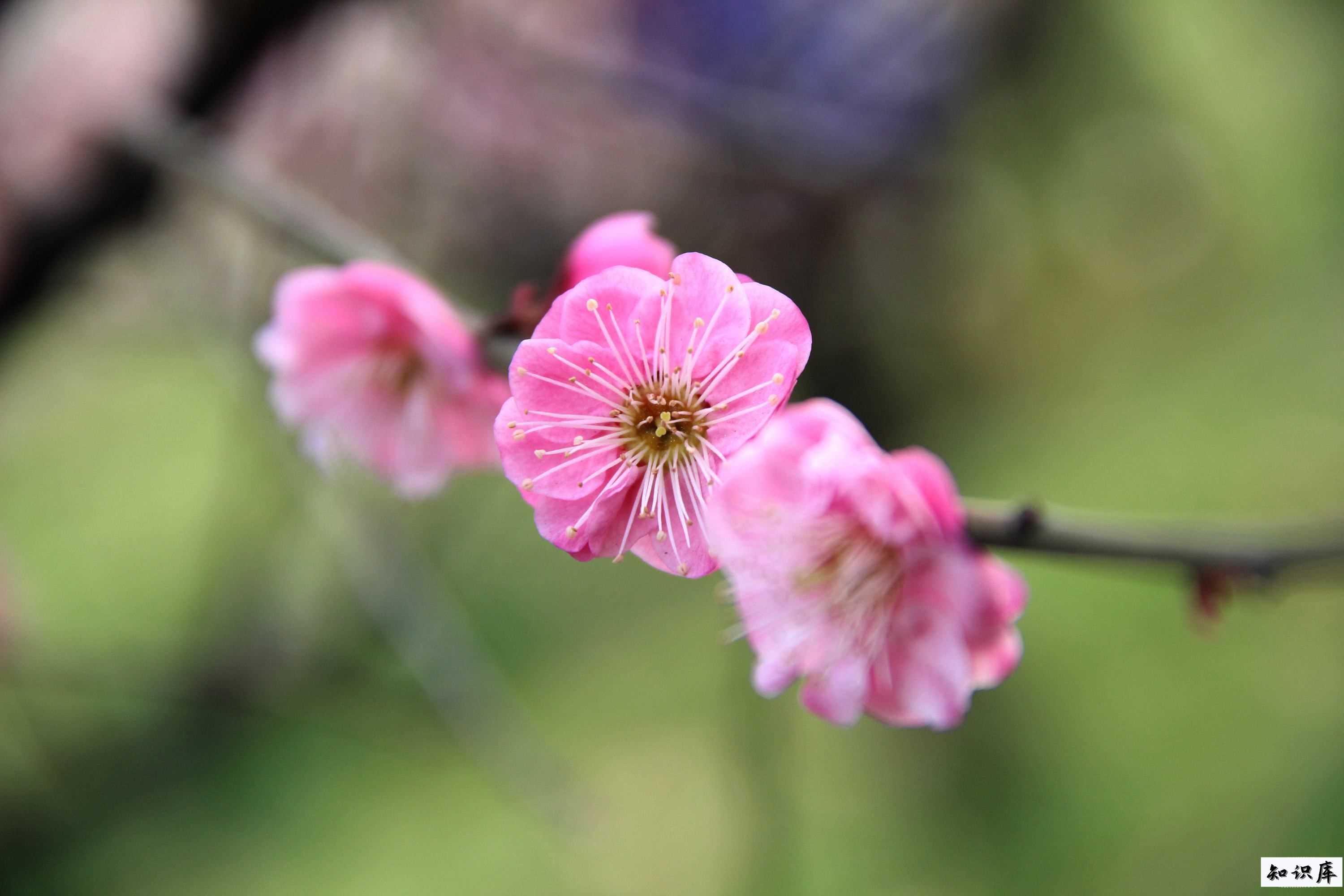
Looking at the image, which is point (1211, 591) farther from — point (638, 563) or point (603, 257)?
point (638, 563)

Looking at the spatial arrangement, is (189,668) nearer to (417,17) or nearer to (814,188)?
(417,17)

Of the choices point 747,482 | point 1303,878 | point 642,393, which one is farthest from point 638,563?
point 747,482

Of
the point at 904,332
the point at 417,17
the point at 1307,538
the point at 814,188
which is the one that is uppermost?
the point at 814,188

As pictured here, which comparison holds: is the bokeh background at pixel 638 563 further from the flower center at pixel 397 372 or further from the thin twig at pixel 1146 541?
the flower center at pixel 397 372

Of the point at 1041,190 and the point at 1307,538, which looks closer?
the point at 1307,538

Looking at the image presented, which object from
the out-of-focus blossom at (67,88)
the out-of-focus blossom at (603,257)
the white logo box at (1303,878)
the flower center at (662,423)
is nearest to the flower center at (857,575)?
the flower center at (662,423)

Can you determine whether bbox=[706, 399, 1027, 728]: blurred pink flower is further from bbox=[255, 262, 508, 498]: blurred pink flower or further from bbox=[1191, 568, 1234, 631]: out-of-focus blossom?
bbox=[255, 262, 508, 498]: blurred pink flower

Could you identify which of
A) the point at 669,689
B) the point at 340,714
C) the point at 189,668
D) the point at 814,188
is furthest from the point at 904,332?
the point at 189,668
